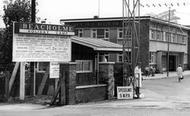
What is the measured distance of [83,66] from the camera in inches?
903

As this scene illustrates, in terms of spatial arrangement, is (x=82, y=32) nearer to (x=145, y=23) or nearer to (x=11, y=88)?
(x=145, y=23)

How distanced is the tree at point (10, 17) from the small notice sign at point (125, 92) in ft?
22.3

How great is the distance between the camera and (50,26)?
60.2 ft

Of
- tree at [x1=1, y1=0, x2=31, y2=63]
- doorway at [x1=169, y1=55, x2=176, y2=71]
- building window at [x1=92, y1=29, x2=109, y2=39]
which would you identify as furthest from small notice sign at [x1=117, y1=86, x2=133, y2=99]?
doorway at [x1=169, y1=55, x2=176, y2=71]

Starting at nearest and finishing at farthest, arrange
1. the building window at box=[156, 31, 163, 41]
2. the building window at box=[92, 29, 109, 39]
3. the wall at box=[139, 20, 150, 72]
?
the wall at box=[139, 20, 150, 72] < the building window at box=[92, 29, 109, 39] < the building window at box=[156, 31, 163, 41]

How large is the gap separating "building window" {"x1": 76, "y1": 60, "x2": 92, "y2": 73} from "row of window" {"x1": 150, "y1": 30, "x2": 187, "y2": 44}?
2768cm

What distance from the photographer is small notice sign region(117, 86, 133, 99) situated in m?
19.8

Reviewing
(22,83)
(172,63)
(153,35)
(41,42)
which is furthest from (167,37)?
(22,83)

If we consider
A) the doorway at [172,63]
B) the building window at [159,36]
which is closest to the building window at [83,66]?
the building window at [159,36]

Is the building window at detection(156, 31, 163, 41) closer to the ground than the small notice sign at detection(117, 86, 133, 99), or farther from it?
farther from it

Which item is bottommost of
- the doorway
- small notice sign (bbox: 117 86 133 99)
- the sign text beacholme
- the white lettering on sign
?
small notice sign (bbox: 117 86 133 99)

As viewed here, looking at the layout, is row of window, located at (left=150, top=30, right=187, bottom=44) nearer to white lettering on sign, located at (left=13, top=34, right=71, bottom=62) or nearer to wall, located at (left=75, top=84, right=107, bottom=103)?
wall, located at (left=75, top=84, right=107, bottom=103)

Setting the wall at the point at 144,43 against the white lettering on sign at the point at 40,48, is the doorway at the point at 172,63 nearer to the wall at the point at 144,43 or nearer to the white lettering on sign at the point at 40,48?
the wall at the point at 144,43

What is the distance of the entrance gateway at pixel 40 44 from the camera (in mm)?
17234
